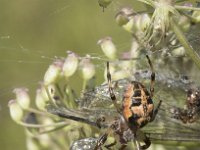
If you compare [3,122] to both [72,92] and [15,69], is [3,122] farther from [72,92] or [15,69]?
[72,92]

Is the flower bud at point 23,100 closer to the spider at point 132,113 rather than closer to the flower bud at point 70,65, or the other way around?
the flower bud at point 70,65

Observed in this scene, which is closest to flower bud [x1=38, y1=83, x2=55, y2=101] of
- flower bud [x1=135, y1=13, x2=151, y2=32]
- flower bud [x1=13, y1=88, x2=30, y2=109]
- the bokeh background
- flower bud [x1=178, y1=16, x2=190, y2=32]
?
flower bud [x1=13, y1=88, x2=30, y2=109]

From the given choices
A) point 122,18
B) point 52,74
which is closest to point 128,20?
point 122,18

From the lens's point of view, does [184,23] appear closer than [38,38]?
Yes

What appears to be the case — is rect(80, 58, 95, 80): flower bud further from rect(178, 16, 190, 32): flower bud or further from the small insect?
rect(178, 16, 190, 32): flower bud

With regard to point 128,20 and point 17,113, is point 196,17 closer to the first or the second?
point 128,20

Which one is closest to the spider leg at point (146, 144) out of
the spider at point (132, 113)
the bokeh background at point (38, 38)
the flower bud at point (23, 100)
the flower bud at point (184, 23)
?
the spider at point (132, 113)
